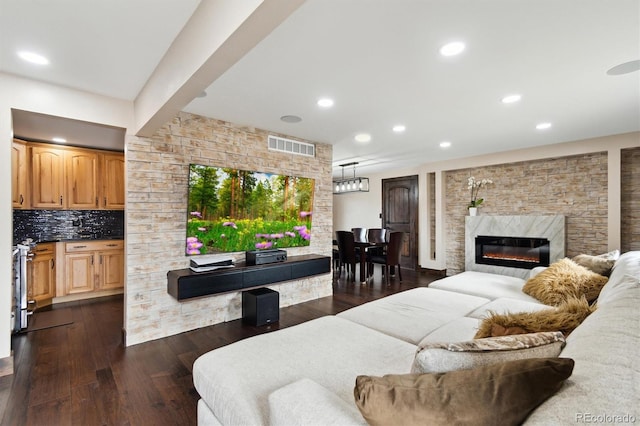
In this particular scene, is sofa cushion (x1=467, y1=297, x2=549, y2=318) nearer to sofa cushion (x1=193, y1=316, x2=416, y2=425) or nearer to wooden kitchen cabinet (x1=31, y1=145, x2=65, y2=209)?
sofa cushion (x1=193, y1=316, x2=416, y2=425)

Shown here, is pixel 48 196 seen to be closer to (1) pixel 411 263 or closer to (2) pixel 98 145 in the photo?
(2) pixel 98 145

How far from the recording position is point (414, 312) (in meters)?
2.41

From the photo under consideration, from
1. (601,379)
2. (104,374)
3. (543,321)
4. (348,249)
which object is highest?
(601,379)

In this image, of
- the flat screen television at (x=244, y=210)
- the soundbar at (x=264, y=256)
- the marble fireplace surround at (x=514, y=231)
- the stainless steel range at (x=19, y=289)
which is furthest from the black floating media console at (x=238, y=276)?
the marble fireplace surround at (x=514, y=231)

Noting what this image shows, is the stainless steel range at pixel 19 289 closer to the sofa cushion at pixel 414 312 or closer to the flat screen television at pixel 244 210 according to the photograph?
the flat screen television at pixel 244 210

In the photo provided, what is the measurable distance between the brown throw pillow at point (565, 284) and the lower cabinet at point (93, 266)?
5435mm

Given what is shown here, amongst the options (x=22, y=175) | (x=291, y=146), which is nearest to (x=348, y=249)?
(x=291, y=146)

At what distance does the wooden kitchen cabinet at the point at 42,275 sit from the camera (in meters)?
3.77

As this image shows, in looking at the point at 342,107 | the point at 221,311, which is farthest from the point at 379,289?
the point at 342,107

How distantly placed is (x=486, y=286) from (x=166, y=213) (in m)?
3.54

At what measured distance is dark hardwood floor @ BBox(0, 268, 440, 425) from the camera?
1.91 metres

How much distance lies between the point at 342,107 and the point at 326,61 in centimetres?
96

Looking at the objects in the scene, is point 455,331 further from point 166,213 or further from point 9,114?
point 9,114

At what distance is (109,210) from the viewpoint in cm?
473
